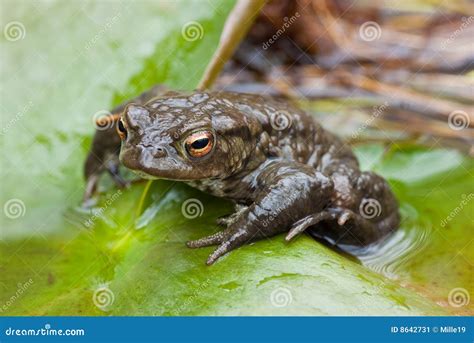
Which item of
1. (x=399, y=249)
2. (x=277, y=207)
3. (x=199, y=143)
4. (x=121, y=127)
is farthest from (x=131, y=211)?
(x=399, y=249)

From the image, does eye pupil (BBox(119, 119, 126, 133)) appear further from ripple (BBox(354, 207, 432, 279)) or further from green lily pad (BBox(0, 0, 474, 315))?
ripple (BBox(354, 207, 432, 279))

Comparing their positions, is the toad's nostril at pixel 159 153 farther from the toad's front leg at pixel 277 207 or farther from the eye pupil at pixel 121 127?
the toad's front leg at pixel 277 207

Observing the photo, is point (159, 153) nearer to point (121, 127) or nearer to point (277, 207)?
point (121, 127)

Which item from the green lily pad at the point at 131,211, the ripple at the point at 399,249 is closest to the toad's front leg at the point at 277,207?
the green lily pad at the point at 131,211

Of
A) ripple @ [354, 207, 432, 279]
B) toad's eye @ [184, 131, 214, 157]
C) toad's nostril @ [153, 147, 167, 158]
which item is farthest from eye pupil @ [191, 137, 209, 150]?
ripple @ [354, 207, 432, 279]
